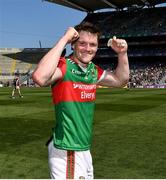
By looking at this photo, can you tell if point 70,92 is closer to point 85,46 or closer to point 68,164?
point 85,46

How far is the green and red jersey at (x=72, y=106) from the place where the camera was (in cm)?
421

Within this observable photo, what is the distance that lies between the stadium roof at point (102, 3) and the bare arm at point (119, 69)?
83930 mm

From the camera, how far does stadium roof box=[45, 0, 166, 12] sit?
289 ft

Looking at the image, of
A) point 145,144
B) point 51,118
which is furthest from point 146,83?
point 145,144

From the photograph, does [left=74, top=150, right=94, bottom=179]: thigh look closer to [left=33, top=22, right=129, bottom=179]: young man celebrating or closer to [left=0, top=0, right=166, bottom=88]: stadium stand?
[left=33, top=22, right=129, bottom=179]: young man celebrating

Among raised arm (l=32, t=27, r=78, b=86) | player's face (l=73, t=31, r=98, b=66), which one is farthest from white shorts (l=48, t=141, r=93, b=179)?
player's face (l=73, t=31, r=98, b=66)

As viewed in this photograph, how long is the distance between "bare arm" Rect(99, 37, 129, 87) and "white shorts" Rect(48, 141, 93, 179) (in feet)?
3.11

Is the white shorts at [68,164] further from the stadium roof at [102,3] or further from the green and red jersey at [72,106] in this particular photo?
the stadium roof at [102,3]

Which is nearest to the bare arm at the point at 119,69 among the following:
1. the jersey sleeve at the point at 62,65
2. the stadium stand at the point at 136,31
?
the jersey sleeve at the point at 62,65

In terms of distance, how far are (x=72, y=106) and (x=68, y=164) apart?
566 millimetres

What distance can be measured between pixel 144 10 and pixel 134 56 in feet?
36.1

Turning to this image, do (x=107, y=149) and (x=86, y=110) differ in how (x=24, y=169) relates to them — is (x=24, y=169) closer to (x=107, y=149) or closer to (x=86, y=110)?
(x=107, y=149)

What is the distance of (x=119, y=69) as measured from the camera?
→ 4.77 m

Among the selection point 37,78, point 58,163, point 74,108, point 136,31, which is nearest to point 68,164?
point 58,163
